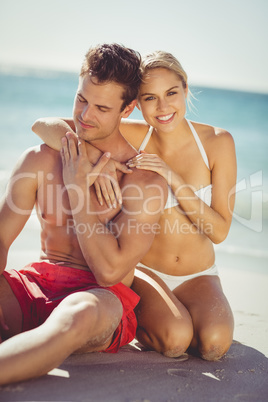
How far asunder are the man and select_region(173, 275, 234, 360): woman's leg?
1.58 feet

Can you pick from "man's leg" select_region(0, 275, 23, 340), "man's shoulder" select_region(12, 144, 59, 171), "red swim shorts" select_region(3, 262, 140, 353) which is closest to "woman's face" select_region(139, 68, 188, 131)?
"man's shoulder" select_region(12, 144, 59, 171)

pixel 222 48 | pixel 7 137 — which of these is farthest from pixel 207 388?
pixel 222 48

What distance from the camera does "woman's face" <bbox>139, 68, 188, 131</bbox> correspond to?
11.0 feet

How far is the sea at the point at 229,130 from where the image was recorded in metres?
6.45

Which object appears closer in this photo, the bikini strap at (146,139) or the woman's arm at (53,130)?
the woman's arm at (53,130)

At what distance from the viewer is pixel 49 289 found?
9.00 ft

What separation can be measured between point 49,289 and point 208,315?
3.67 ft

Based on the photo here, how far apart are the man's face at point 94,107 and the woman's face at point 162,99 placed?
39cm

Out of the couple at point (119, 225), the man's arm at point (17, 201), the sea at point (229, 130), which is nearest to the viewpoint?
the couple at point (119, 225)

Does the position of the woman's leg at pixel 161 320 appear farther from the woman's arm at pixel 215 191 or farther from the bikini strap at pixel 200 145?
the bikini strap at pixel 200 145

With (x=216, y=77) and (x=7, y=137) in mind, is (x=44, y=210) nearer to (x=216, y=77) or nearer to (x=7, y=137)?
(x=7, y=137)

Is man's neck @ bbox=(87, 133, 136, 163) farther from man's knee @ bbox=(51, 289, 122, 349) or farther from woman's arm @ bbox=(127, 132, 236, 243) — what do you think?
man's knee @ bbox=(51, 289, 122, 349)

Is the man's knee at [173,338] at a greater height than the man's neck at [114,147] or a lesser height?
lesser

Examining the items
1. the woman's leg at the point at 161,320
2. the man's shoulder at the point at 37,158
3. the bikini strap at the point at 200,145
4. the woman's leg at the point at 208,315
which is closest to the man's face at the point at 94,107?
the man's shoulder at the point at 37,158
